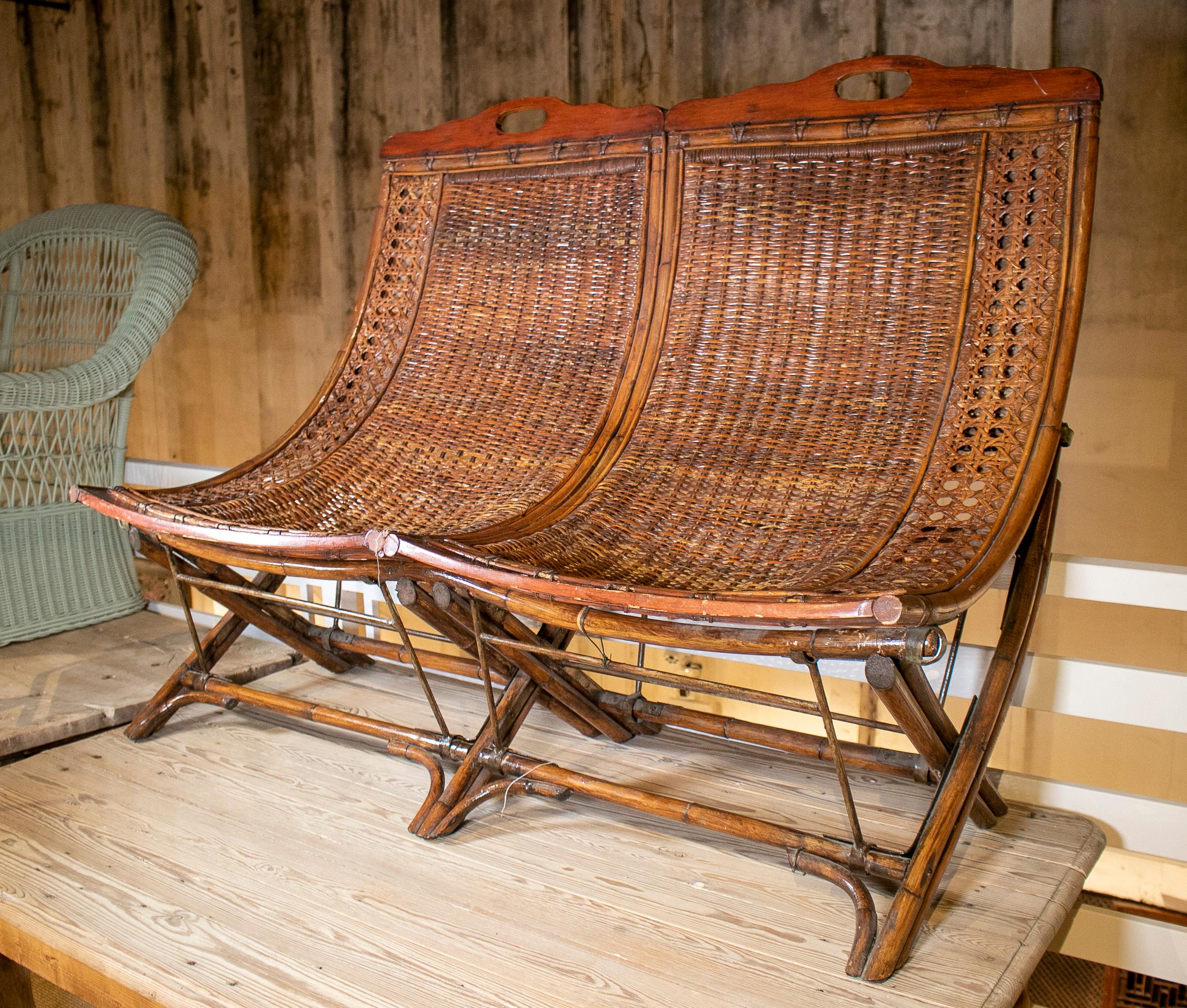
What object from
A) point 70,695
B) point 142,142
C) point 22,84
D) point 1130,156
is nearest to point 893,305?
point 1130,156

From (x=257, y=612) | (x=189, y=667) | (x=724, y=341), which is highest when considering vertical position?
(x=724, y=341)

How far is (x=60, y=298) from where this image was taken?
270 cm

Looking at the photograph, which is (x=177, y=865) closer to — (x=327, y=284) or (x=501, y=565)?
(x=501, y=565)

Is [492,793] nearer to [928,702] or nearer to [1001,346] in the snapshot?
[928,702]

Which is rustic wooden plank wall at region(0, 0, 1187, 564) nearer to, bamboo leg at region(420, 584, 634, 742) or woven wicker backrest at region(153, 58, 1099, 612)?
woven wicker backrest at region(153, 58, 1099, 612)

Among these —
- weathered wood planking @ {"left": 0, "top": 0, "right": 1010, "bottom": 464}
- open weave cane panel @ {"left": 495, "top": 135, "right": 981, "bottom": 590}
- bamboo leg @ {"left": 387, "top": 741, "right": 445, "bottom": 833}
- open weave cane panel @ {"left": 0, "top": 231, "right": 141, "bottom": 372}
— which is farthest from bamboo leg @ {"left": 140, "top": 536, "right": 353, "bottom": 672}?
weathered wood planking @ {"left": 0, "top": 0, "right": 1010, "bottom": 464}

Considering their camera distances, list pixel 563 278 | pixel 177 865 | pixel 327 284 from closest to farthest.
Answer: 1. pixel 177 865
2. pixel 563 278
3. pixel 327 284

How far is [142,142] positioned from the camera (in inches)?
160

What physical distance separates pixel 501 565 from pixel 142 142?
11.4 feet

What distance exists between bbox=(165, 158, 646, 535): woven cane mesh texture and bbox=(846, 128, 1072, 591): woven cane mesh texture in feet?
1.89

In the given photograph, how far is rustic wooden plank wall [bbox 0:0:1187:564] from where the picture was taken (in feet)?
7.66

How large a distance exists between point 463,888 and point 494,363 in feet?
3.04

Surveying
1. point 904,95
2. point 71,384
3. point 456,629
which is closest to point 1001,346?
point 904,95

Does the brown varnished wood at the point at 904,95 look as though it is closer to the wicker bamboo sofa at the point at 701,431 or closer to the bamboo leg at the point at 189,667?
the wicker bamboo sofa at the point at 701,431
